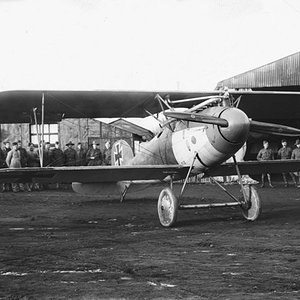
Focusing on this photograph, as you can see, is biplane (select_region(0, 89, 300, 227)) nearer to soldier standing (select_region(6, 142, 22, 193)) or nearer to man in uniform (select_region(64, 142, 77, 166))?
soldier standing (select_region(6, 142, 22, 193))

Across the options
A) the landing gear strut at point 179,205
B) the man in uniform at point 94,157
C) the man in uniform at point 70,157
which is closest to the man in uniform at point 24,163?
the man in uniform at point 70,157

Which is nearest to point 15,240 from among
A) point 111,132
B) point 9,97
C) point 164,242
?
point 164,242

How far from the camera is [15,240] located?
8.12 metres

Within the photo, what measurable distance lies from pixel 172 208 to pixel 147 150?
2545 mm

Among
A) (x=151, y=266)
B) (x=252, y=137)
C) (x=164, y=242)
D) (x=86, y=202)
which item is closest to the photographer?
(x=151, y=266)

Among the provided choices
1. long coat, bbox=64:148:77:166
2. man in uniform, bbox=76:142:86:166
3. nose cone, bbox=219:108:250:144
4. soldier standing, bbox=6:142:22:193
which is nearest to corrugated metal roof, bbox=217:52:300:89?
man in uniform, bbox=76:142:86:166

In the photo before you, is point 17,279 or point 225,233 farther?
point 225,233

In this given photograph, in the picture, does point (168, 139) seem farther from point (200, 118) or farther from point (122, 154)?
point (122, 154)

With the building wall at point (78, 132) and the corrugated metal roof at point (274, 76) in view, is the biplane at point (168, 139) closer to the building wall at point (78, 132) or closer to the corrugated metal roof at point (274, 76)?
the corrugated metal roof at point (274, 76)

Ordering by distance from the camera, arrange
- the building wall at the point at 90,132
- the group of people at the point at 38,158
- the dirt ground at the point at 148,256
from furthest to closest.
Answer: the building wall at the point at 90,132 < the group of people at the point at 38,158 < the dirt ground at the point at 148,256

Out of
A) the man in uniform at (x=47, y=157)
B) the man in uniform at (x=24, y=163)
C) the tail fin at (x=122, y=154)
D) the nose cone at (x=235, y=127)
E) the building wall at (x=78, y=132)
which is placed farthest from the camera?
the building wall at (x=78, y=132)

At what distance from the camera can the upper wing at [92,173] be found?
9.95 m

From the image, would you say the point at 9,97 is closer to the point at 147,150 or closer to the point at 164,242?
the point at 147,150

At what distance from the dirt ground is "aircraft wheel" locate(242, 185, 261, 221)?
163 millimetres
